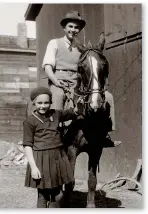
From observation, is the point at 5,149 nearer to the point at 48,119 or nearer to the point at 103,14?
the point at 103,14

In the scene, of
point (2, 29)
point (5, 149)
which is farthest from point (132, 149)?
point (5, 149)

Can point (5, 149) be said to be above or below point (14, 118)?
below

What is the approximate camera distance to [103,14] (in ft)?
23.5

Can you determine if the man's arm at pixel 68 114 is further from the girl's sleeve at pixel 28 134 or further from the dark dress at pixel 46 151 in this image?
the girl's sleeve at pixel 28 134

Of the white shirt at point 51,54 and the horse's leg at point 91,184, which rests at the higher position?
the white shirt at point 51,54

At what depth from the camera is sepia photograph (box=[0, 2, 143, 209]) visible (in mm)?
3984

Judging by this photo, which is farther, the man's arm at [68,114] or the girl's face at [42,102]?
the man's arm at [68,114]

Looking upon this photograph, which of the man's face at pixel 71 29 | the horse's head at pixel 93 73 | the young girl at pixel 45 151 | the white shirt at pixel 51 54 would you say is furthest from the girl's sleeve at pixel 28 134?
the man's face at pixel 71 29

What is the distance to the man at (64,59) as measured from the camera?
4543mm

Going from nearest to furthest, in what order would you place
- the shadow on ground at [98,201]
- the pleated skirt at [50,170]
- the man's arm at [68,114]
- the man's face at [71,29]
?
the pleated skirt at [50,170] → the man's arm at [68,114] → the man's face at [71,29] → the shadow on ground at [98,201]

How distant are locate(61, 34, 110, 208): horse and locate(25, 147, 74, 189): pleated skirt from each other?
42cm

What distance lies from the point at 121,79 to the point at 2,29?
83.8 inches

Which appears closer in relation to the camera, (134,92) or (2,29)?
(2,29)

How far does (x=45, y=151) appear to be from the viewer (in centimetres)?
395
